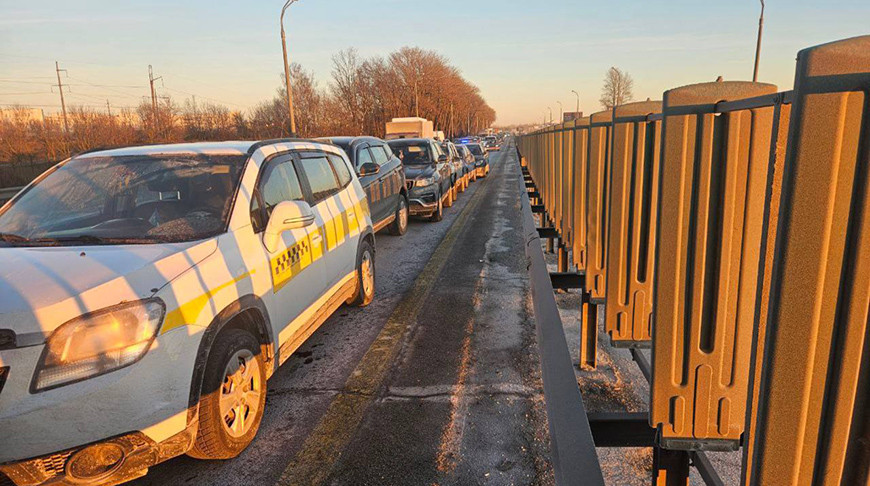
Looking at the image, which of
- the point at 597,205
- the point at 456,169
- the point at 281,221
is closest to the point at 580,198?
the point at 597,205

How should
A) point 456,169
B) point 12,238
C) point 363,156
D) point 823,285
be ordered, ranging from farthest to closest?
point 456,169 → point 363,156 → point 12,238 → point 823,285

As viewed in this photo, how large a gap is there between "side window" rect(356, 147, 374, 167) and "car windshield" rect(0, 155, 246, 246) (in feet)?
16.5

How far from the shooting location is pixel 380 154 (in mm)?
10227

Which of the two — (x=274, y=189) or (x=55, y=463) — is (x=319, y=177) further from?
(x=55, y=463)

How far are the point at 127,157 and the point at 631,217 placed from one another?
145 inches

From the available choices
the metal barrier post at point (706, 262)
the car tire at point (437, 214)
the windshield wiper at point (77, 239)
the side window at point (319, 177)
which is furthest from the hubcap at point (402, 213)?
the metal barrier post at point (706, 262)

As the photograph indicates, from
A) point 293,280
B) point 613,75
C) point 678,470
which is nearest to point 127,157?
point 293,280

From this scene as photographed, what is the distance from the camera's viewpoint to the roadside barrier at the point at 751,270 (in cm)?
110

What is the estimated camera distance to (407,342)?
496 cm

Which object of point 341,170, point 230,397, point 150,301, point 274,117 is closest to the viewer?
point 150,301

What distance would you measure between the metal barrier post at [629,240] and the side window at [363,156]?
643cm

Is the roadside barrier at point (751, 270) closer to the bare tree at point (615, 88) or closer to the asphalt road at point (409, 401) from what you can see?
the asphalt road at point (409, 401)

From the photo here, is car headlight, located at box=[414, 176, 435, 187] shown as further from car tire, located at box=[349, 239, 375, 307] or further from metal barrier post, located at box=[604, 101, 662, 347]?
metal barrier post, located at box=[604, 101, 662, 347]

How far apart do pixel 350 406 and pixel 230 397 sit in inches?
36.4
